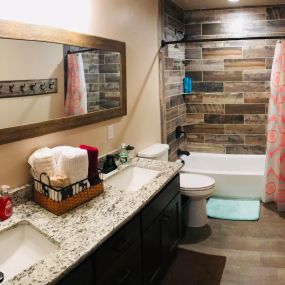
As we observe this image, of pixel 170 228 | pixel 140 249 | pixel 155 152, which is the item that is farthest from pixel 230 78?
pixel 140 249

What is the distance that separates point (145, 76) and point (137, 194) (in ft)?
5.12

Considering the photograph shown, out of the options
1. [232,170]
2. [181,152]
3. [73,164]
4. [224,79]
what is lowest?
[232,170]

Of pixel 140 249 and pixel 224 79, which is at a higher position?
pixel 224 79

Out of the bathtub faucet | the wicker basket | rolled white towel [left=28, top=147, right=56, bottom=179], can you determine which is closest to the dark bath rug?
the wicker basket

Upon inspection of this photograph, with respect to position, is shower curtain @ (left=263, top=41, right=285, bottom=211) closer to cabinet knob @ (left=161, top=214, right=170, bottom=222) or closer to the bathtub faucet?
the bathtub faucet

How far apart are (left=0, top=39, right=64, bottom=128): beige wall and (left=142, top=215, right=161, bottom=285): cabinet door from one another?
0.94m

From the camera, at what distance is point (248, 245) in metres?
2.99

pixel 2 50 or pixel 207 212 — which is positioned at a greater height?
pixel 2 50

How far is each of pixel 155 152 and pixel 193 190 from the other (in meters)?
0.50

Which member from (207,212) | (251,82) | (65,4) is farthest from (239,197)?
(65,4)

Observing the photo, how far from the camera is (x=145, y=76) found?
10.8ft

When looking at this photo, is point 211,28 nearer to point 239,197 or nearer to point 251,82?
point 251,82

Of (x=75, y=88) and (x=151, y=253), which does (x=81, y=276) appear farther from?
(x=75, y=88)

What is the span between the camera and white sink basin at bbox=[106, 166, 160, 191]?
2.57m
